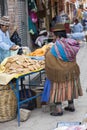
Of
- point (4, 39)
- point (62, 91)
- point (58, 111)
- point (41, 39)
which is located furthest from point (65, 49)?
point (41, 39)

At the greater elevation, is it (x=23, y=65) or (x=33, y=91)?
(x=23, y=65)

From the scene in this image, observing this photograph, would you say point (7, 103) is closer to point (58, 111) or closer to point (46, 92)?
point (46, 92)

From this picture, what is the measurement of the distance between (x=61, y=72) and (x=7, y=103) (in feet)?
3.38

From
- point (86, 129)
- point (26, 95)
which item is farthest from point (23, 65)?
point (86, 129)

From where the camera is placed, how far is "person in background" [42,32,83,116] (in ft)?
19.9

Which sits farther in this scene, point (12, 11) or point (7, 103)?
point (12, 11)

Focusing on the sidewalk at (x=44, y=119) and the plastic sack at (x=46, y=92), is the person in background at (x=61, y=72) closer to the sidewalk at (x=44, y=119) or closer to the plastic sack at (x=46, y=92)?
the plastic sack at (x=46, y=92)

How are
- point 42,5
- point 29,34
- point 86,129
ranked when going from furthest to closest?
1. point 42,5
2. point 29,34
3. point 86,129

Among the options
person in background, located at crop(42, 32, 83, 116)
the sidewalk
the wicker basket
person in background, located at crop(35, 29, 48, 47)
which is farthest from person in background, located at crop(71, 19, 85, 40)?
the wicker basket

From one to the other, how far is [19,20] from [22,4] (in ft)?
3.09

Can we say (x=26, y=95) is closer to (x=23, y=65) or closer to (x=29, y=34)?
(x=23, y=65)

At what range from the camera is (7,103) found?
19.8ft

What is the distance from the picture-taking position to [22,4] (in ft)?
45.5

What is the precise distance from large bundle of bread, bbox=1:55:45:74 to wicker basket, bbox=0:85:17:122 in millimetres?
312
